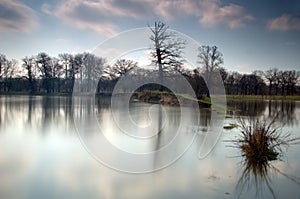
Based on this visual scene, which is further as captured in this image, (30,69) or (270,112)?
(30,69)

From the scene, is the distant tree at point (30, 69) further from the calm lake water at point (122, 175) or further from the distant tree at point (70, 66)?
the calm lake water at point (122, 175)

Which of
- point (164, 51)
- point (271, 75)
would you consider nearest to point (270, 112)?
point (164, 51)

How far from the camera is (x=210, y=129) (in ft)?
32.8

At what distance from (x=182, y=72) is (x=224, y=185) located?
21283mm

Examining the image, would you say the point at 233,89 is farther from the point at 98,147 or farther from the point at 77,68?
the point at 98,147

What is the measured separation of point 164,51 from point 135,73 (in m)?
4.49

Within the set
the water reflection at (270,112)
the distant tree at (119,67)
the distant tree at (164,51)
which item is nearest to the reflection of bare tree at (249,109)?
the water reflection at (270,112)

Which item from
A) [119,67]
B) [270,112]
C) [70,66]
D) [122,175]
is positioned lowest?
[122,175]

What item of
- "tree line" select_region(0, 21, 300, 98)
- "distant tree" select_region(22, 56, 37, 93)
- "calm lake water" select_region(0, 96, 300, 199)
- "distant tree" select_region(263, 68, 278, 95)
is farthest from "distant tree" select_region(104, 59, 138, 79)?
"distant tree" select_region(263, 68, 278, 95)

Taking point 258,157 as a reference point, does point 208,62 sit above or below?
above

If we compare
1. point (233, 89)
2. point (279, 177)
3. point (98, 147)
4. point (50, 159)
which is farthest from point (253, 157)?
point (233, 89)

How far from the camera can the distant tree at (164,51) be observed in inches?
986

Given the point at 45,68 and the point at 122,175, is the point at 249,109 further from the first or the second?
the point at 45,68

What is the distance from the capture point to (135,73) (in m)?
28.6
